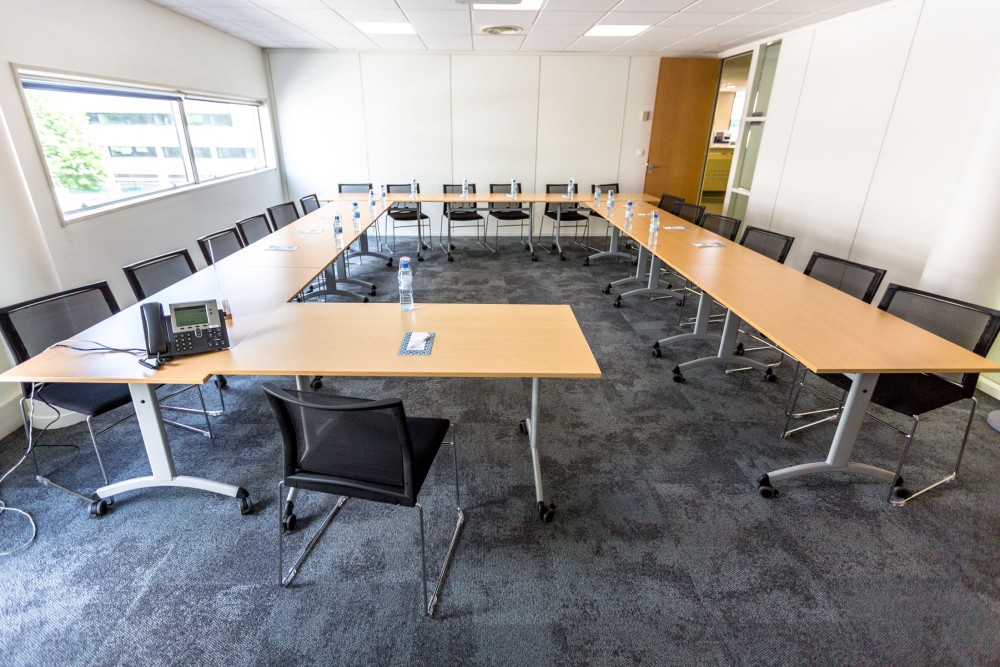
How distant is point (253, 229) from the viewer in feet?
14.6

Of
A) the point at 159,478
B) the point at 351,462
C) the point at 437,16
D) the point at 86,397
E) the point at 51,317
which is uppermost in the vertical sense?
the point at 437,16

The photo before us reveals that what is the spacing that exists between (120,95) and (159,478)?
4022 mm

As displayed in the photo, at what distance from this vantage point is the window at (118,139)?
3688 millimetres

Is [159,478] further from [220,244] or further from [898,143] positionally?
[898,143]

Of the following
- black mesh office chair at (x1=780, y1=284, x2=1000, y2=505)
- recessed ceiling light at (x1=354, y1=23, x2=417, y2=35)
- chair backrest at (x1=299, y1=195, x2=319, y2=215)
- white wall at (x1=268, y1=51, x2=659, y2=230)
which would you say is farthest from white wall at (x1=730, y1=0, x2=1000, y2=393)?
chair backrest at (x1=299, y1=195, x2=319, y2=215)

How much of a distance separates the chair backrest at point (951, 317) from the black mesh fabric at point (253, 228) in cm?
474

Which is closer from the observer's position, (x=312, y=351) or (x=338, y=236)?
(x=312, y=351)

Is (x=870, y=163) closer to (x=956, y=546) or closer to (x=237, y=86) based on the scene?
(x=956, y=546)

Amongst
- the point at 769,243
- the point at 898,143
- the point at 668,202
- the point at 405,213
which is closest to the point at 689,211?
the point at 668,202

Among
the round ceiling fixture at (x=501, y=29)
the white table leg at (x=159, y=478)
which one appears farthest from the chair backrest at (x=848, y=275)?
the round ceiling fixture at (x=501, y=29)

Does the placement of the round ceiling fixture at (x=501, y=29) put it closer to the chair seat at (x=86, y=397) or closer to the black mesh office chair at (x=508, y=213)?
the black mesh office chair at (x=508, y=213)

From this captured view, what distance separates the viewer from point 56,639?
171 centimetres

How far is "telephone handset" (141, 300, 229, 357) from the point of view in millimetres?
2018

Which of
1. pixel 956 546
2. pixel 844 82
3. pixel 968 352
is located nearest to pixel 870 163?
pixel 844 82
